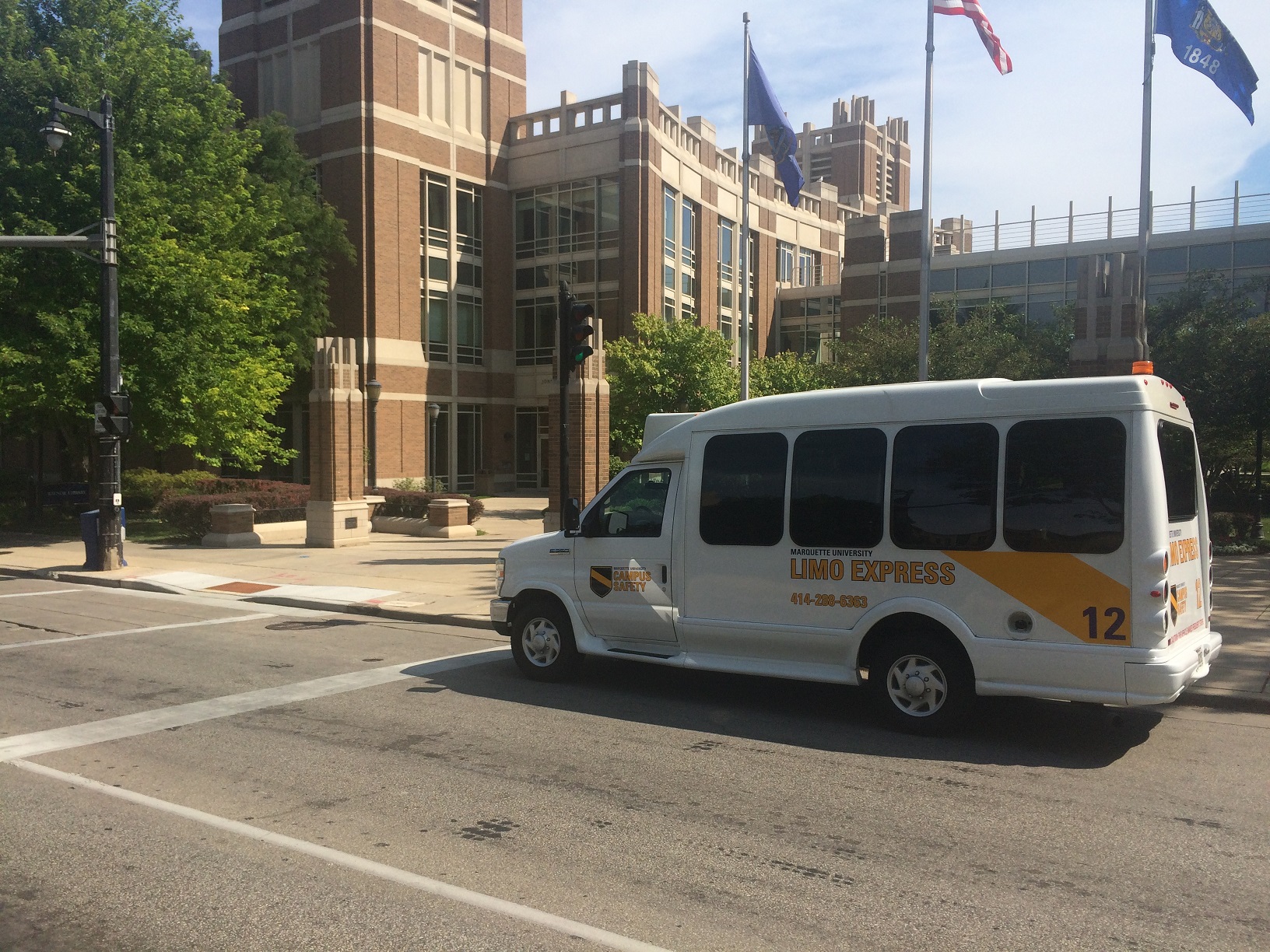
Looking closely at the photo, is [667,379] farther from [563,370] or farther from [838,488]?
[838,488]

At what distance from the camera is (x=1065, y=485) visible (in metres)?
6.47

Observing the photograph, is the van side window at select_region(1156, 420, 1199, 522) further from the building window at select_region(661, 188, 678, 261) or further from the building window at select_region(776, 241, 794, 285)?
the building window at select_region(776, 241, 794, 285)

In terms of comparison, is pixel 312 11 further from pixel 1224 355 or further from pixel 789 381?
pixel 1224 355

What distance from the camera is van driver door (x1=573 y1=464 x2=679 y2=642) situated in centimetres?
810

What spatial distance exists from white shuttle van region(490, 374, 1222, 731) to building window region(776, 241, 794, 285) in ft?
158

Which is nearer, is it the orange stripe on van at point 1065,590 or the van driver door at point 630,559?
→ the orange stripe on van at point 1065,590

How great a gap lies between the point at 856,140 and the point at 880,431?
92.9 meters

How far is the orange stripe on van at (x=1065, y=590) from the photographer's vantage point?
20.6 feet

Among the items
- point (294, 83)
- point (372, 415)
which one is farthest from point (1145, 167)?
point (294, 83)

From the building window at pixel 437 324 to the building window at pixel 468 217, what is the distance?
7.64ft

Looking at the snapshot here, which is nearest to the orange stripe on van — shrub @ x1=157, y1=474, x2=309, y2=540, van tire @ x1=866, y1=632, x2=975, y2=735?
van tire @ x1=866, y1=632, x2=975, y2=735

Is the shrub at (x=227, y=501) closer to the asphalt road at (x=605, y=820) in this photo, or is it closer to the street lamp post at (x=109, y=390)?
the street lamp post at (x=109, y=390)

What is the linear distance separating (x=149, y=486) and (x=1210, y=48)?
1047 inches

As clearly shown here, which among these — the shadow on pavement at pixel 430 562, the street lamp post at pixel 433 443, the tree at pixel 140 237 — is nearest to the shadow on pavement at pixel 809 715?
the shadow on pavement at pixel 430 562
